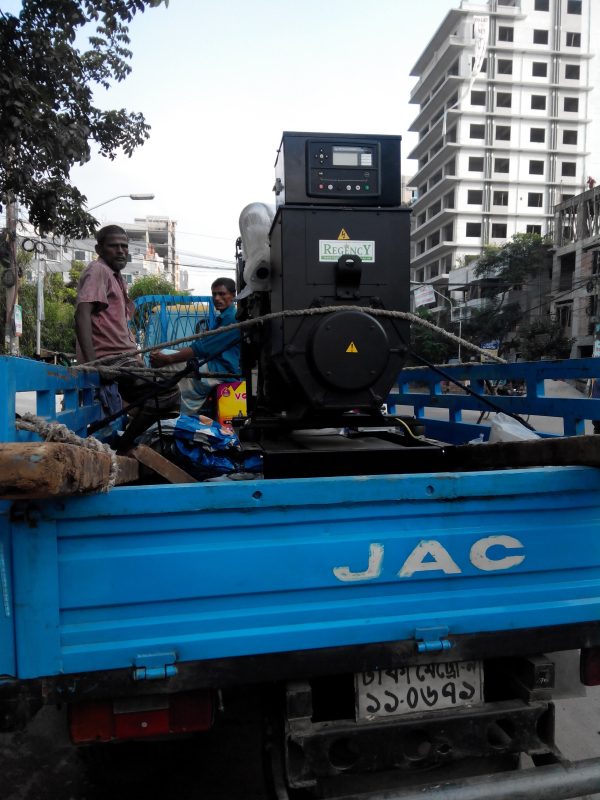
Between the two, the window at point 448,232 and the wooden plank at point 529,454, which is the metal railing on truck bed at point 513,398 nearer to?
the wooden plank at point 529,454

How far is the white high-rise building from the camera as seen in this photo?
5450 cm

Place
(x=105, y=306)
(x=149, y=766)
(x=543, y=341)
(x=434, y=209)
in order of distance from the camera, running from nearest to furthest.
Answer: (x=149, y=766) < (x=105, y=306) < (x=543, y=341) < (x=434, y=209)

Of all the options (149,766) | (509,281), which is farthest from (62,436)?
(509,281)

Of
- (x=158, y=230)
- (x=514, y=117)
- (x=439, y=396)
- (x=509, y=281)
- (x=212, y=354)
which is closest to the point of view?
(x=212, y=354)

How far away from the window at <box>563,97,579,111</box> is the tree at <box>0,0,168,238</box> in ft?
203

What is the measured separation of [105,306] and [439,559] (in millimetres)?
2423

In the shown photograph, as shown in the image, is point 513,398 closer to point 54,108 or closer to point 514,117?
point 54,108

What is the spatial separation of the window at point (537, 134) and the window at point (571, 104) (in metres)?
3.20

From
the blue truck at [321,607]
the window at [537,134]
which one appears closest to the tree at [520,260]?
the window at [537,134]

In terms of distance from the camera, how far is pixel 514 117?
55.2m

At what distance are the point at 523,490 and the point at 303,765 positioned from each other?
3.00 ft

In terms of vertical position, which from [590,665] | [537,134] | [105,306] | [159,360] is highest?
[537,134]

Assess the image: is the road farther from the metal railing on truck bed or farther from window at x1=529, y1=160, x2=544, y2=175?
window at x1=529, y1=160, x2=544, y2=175

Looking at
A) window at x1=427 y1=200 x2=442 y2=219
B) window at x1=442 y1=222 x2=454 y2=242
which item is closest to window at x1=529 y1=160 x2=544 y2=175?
window at x1=427 y1=200 x2=442 y2=219
